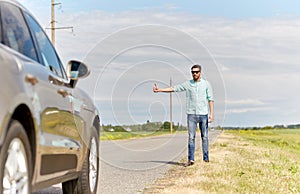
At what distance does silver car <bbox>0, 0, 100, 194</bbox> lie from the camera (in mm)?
4676

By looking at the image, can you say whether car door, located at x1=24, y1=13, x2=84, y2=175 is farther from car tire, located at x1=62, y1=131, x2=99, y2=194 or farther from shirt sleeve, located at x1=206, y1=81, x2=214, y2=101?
shirt sleeve, located at x1=206, y1=81, x2=214, y2=101

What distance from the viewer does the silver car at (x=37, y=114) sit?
4676 millimetres

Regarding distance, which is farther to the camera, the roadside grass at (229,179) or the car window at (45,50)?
the roadside grass at (229,179)

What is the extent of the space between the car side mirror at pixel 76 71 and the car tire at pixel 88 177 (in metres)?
0.87

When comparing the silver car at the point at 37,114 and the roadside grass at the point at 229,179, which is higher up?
the silver car at the point at 37,114

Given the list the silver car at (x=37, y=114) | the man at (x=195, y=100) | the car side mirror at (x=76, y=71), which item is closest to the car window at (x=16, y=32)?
the silver car at (x=37, y=114)

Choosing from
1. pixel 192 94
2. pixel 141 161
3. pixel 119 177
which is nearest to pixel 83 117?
pixel 119 177

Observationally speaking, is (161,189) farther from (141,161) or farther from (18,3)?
(141,161)

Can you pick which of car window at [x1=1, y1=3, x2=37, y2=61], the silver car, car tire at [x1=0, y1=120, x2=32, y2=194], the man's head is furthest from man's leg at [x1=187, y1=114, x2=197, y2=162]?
car tire at [x1=0, y1=120, x2=32, y2=194]

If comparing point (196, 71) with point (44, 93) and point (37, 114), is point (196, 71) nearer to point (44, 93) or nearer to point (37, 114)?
point (44, 93)

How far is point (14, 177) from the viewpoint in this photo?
15.7 feet

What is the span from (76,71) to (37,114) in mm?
2087

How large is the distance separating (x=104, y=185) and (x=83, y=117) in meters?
3.19

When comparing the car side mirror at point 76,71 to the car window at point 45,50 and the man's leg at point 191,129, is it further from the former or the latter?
the man's leg at point 191,129
